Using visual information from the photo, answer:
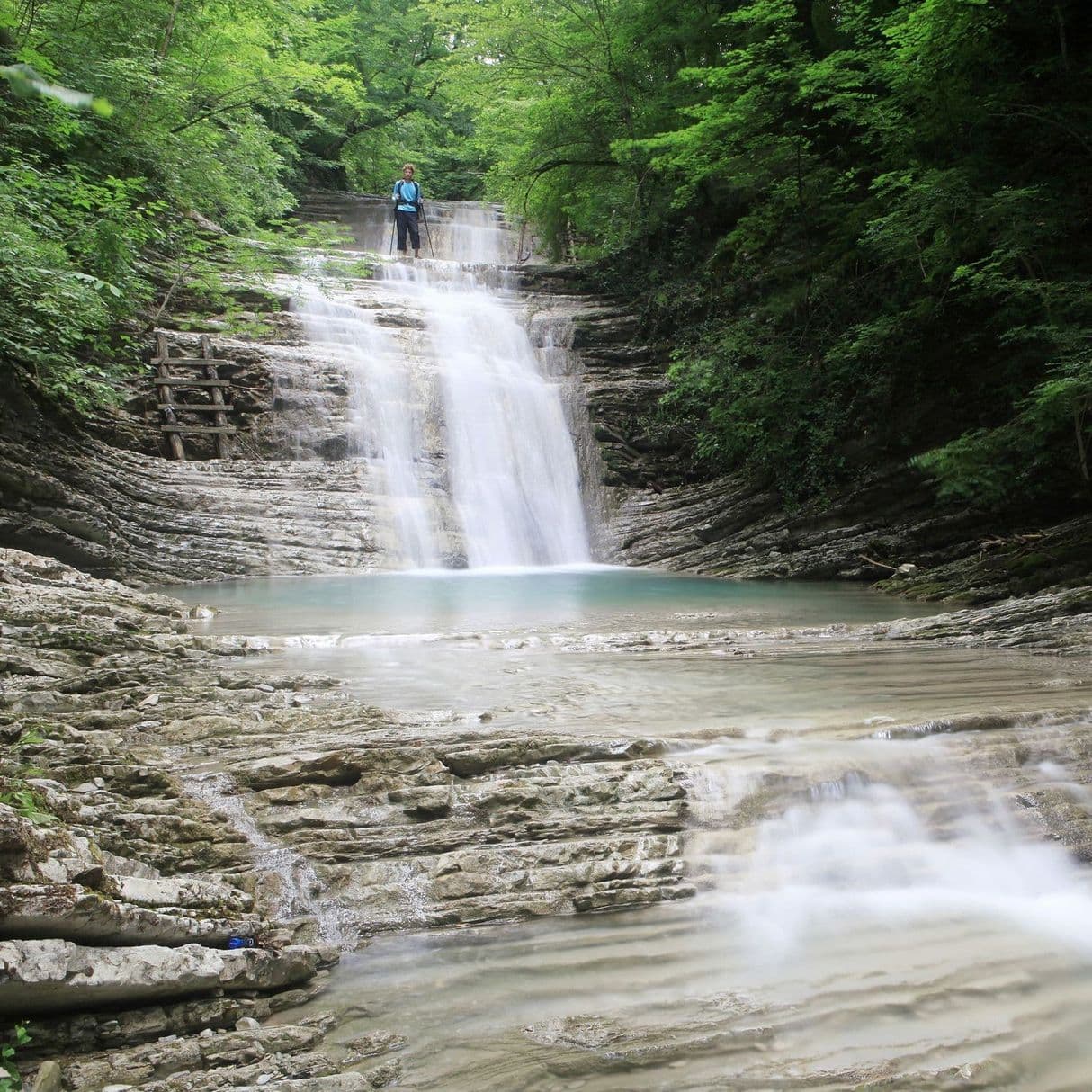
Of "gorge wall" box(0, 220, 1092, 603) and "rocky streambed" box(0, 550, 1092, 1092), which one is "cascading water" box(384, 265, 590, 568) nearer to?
"gorge wall" box(0, 220, 1092, 603)

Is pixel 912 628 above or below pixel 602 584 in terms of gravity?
below

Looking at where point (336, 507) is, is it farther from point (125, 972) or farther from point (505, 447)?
point (125, 972)

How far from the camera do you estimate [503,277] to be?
20781 mm

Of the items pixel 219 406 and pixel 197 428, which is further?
pixel 219 406

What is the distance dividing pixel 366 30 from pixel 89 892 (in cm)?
3482

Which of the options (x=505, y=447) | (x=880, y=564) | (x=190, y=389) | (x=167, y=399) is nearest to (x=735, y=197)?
(x=505, y=447)

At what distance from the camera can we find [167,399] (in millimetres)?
14734

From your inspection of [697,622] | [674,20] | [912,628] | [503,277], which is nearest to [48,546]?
[697,622]

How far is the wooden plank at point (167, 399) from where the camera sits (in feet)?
47.5

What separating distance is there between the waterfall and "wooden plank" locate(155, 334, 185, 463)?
267 cm

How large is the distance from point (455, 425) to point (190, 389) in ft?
15.0

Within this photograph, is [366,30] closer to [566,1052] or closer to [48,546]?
[48,546]

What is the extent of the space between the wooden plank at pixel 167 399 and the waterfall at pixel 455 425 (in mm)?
2669

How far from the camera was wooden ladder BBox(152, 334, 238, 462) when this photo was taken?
14.6 meters
